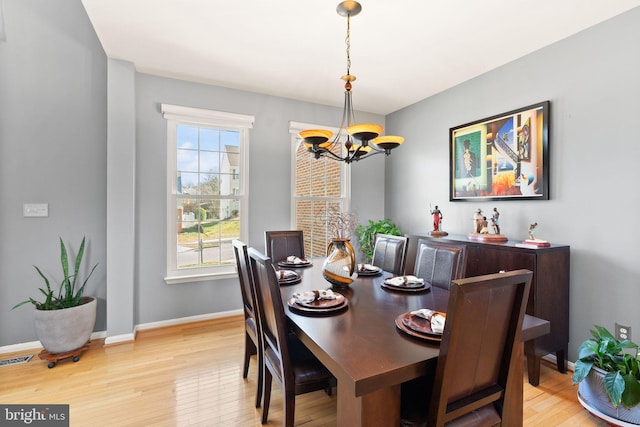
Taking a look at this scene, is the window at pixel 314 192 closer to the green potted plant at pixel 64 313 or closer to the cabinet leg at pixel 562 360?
the green potted plant at pixel 64 313

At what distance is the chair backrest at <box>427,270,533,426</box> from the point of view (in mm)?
1041

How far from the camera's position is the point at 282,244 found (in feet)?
10.1

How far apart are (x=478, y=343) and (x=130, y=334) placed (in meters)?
3.17

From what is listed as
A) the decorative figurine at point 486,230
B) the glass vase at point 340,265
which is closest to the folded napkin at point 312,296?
the glass vase at point 340,265

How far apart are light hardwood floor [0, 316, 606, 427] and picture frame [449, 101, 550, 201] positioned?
1.58 meters

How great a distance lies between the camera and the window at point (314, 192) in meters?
3.98

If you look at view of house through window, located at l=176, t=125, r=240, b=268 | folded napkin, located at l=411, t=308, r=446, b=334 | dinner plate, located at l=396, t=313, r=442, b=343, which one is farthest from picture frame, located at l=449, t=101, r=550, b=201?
view of house through window, located at l=176, t=125, r=240, b=268

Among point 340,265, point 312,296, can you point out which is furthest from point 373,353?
point 340,265

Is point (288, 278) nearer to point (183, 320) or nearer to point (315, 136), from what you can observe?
point (315, 136)

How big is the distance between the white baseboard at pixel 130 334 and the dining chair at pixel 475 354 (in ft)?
9.11

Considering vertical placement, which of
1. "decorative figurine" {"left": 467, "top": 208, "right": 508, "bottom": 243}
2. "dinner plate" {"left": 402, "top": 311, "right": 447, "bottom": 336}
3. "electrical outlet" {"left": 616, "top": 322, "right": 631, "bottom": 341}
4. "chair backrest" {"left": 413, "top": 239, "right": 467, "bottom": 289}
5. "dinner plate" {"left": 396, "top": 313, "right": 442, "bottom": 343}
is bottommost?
"electrical outlet" {"left": 616, "top": 322, "right": 631, "bottom": 341}

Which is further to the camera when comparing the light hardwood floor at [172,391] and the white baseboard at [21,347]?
the white baseboard at [21,347]

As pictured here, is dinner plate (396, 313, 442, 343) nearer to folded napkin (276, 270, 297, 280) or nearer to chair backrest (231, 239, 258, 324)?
chair backrest (231, 239, 258, 324)

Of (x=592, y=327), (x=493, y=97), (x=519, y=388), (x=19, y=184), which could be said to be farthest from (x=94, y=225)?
(x=592, y=327)
